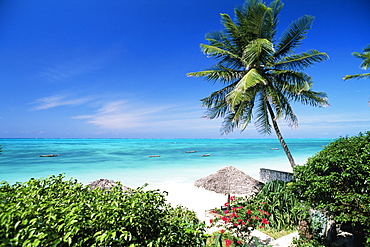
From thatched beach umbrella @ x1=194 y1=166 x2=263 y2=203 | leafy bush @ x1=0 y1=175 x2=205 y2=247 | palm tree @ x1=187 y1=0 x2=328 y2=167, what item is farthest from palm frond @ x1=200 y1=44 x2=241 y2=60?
leafy bush @ x1=0 y1=175 x2=205 y2=247

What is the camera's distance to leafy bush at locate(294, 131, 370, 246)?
9.32ft

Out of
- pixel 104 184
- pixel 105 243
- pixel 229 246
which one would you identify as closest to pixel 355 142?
pixel 229 246

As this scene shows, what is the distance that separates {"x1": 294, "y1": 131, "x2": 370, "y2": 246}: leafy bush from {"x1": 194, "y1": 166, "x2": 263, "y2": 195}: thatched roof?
3068mm

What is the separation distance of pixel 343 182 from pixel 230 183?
3913mm

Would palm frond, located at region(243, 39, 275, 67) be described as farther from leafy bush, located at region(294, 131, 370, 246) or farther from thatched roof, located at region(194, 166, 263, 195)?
thatched roof, located at region(194, 166, 263, 195)

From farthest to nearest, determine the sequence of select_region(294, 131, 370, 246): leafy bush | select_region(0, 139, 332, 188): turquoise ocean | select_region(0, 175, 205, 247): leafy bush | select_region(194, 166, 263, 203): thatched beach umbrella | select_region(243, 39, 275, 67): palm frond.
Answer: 1. select_region(0, 139, 332, 188): turquoise ocean
2. select_region(194, 166, 263, 203): thatched beach umbrella
3. select_region(243, 39, 275, 67): palm frond
4. select_region(294, 131, 370, 246): leafy bush
5. select_region(0, 175, 205, 247): leafy bush

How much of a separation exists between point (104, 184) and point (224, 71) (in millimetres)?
5991

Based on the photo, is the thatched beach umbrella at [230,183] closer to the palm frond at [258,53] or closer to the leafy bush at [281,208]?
the leafy bush at [281,208]

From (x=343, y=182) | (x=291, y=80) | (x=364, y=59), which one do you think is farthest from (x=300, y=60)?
(x=364, y=59)

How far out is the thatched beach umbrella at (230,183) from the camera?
6.57 metres

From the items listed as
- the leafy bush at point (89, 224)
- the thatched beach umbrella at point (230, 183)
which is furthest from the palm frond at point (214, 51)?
the leafy bush at point (89, 224)

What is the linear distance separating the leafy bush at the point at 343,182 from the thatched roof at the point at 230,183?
3.07m

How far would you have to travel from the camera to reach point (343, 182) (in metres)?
3.13

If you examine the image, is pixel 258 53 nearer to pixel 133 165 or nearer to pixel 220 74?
pixel 220 74
